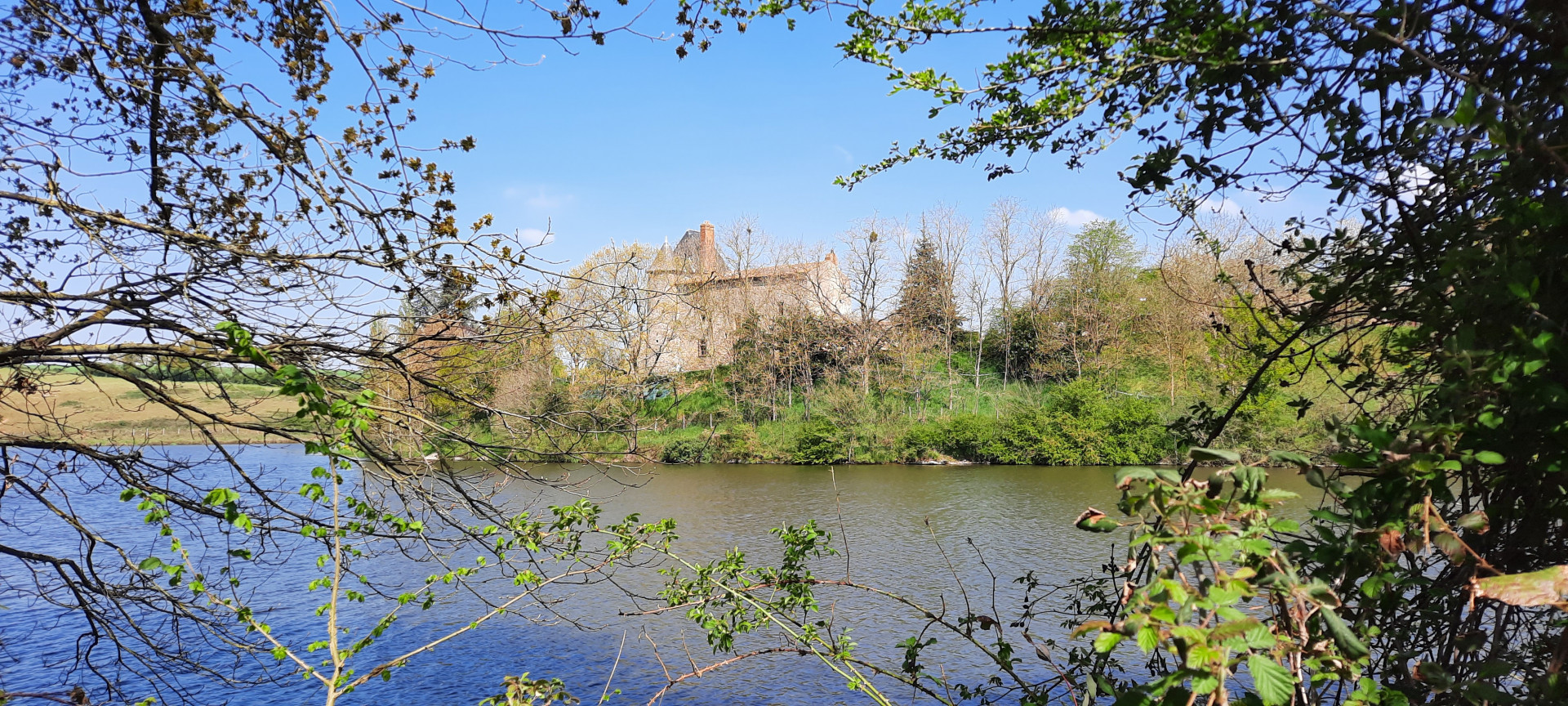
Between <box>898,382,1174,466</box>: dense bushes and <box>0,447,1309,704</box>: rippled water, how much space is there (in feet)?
15.0

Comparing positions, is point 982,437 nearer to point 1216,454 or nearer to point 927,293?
point 927,293

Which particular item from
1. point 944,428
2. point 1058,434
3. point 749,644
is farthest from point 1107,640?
point 944,428

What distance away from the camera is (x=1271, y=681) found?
98cm

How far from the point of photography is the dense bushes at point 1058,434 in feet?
73.6

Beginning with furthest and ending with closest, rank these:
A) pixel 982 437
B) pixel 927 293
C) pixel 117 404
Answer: pixel 927 293 → pixel 982 437 → pixel 117 404

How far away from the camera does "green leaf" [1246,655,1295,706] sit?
97 cm

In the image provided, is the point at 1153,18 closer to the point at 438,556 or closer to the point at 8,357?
the point at 438,556

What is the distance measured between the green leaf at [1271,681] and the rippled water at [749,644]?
2.33m

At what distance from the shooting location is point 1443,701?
4.46ft

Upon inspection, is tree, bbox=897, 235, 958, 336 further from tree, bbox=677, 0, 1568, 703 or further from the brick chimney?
tree, bbox=677, 0, 1568, 703

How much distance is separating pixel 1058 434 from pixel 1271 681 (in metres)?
23.5

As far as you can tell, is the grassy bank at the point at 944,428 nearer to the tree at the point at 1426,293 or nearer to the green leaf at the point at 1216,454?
the tree at the point at 1426,293

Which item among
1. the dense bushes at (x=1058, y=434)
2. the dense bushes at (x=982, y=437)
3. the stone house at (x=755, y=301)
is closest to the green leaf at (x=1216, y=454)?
the dense bushes at (x=982, y=437)

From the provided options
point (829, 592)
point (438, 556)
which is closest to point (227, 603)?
point (438, 556)
